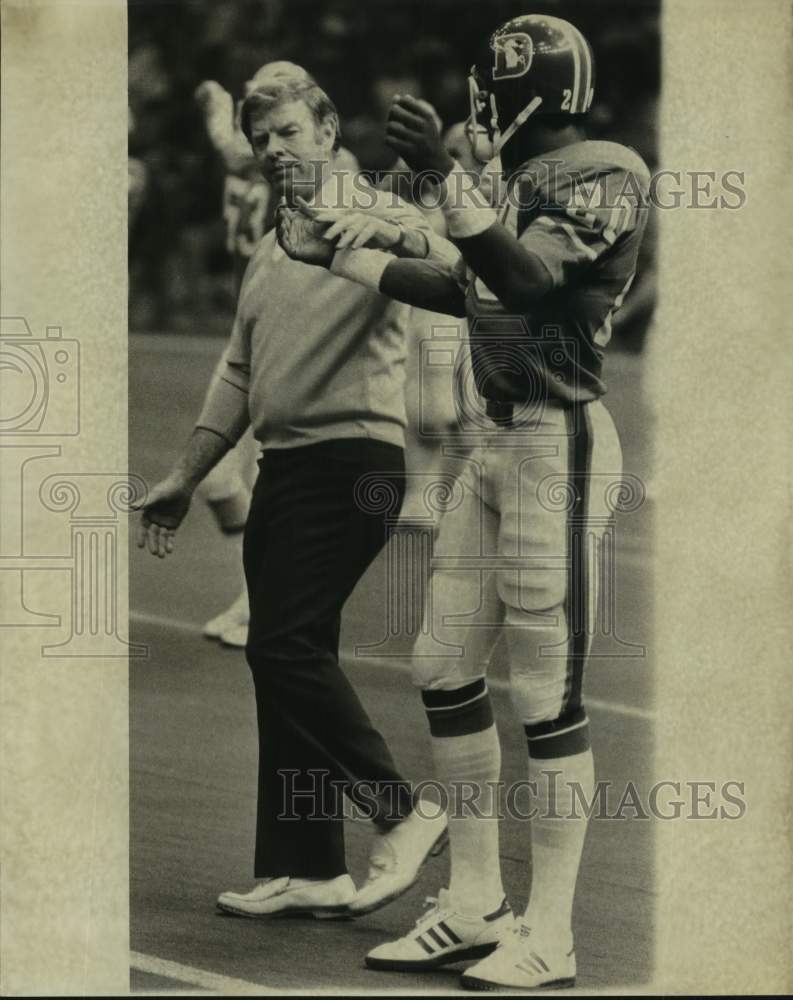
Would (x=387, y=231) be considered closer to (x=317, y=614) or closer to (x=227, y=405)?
(x=227, y=405)

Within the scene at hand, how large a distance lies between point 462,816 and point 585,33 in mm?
2588

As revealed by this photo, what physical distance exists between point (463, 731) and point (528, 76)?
2118mm

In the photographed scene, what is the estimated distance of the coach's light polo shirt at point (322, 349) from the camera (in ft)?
20.2

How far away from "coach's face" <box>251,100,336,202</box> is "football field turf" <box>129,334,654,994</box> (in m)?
0.60

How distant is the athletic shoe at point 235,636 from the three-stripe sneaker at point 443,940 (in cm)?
105

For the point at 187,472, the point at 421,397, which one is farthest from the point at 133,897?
the point at 421,397

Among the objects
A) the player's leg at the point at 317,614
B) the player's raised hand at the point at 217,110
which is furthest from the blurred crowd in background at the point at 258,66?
the player's leg at the point at 317,614

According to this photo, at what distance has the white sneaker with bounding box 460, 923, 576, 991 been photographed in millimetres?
6148

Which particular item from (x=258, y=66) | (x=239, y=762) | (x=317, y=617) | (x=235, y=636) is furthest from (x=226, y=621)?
(x=258, y=66)

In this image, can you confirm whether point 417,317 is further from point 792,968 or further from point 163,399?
point 792,968

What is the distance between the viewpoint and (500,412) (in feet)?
20.2

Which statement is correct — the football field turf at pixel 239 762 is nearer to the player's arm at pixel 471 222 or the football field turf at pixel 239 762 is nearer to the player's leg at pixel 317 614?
the player's leg at pixel 317 614

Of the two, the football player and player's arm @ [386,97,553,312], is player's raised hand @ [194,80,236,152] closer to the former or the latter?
the football player

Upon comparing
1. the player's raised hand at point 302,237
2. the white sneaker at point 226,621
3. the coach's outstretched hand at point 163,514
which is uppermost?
the player's raised hand at point 302,237
